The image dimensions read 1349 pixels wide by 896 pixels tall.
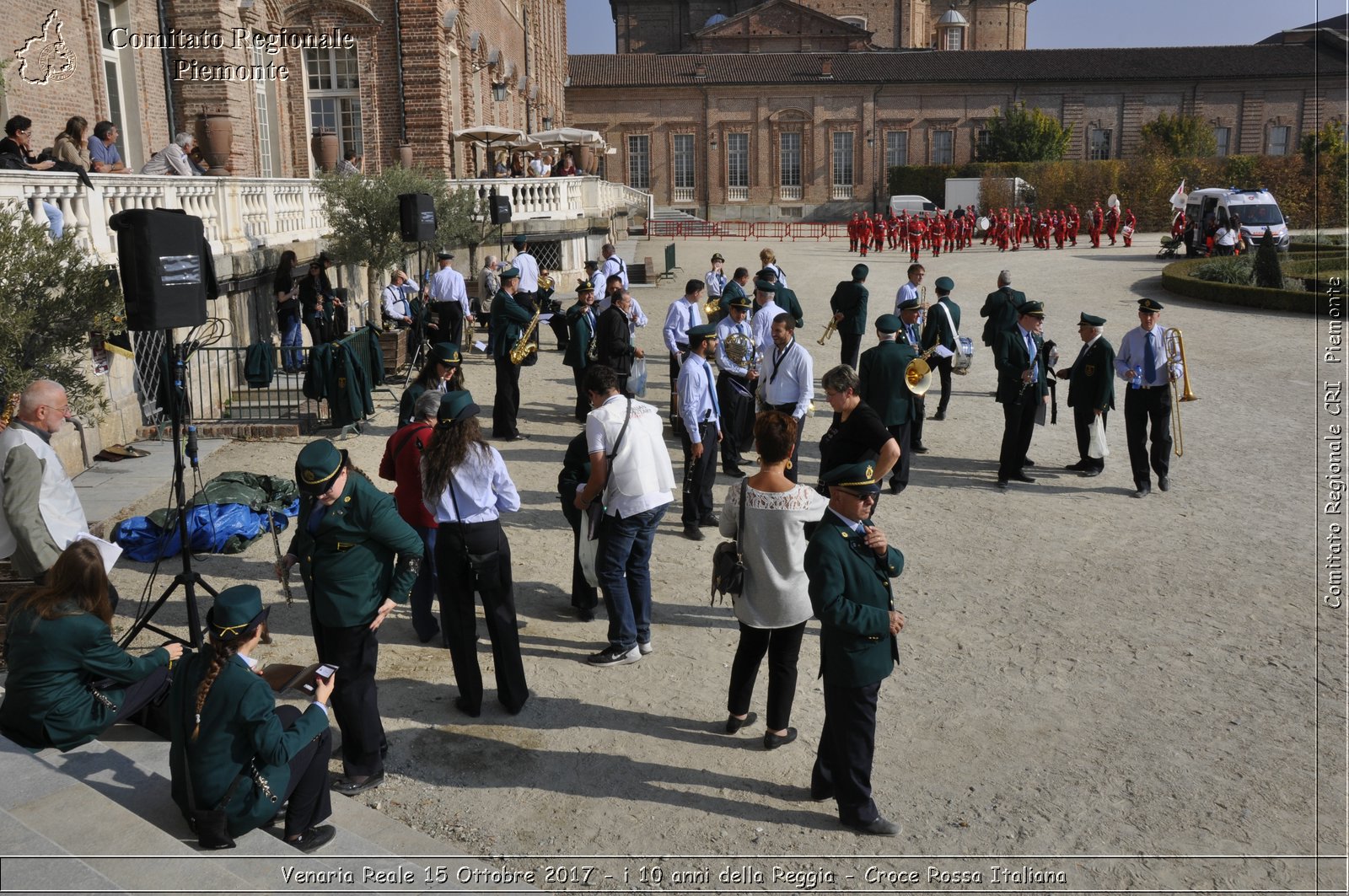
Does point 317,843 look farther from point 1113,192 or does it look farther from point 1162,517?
point 1113,192

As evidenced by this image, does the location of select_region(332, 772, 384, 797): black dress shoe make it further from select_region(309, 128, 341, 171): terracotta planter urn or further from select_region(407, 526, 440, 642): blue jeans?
select_region(309, 128, 341, 171): terracotta planter urn

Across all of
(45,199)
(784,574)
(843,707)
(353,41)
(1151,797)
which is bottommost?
(1151,797)

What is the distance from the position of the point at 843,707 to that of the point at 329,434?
28.9 feet

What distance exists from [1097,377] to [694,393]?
4678mm

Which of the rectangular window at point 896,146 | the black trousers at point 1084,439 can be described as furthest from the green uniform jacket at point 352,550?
the rectangular window at point 896,146

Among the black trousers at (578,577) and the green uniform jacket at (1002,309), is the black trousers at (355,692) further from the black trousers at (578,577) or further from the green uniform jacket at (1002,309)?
the green uniform jacket at (1002,309)

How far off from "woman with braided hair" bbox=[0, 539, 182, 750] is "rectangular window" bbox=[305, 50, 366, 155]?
22402mm

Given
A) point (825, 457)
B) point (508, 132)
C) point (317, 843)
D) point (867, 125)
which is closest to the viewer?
point (317, 843)

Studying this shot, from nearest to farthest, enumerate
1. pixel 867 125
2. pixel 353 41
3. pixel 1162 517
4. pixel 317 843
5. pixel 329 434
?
1. pixel 317 843
2. pixel 1162 517
3. pixel 329 434
4. pixel 353 41
5. pixel 867 125

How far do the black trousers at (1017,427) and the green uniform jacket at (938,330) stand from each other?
1.81 metres

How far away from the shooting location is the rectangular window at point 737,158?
60.0 m

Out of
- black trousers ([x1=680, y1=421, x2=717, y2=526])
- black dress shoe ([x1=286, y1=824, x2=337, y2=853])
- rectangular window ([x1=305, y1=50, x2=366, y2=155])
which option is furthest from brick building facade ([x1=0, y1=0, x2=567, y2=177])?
black dress shoe ([x1=286, y1=824, x2=337, y2=853])

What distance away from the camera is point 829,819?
539cm

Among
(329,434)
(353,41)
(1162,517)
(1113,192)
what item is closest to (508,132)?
(353,41)
